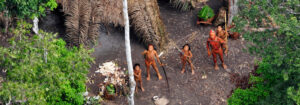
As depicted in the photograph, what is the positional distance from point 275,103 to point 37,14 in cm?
634

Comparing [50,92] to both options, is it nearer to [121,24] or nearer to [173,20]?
[121,24]

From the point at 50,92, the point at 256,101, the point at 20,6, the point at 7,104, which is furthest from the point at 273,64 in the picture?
the point at 20,6

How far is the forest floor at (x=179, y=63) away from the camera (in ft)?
39.8

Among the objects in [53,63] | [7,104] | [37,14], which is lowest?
[7,104]

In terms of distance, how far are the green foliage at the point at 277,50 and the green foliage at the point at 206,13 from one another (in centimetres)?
439

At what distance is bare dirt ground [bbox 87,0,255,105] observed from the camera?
1212 centimetres

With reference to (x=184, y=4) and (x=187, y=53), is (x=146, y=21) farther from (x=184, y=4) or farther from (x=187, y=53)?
(x=184, y=4)

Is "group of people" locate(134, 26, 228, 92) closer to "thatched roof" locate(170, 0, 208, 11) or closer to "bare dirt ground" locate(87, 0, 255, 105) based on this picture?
"bare dirt ground" locate(87, 0, 255, 105)

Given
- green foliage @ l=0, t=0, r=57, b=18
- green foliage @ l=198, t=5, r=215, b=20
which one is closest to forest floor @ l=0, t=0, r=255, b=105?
green foliage @ l=198, t=5, r=215, b=20

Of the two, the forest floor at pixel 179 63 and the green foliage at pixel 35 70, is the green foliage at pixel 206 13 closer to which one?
the forest floor at pixel 179 63

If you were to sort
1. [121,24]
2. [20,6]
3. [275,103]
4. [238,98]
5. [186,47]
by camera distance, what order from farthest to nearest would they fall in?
[121,24]
[186,47]
[238,98]
[20,6]
[275,103]

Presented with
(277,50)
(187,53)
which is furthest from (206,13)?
(277,50)

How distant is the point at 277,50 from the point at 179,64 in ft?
18.3

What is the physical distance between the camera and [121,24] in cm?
1339
